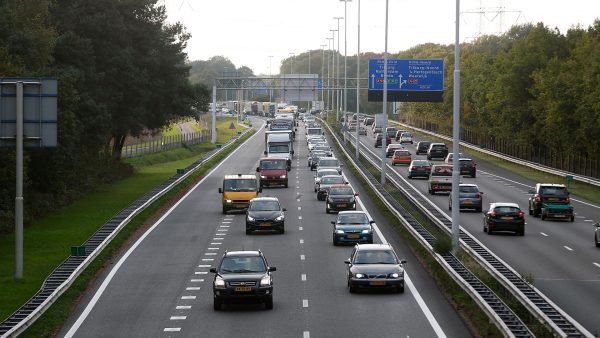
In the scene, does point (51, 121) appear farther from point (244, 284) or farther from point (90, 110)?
point (90, 110)

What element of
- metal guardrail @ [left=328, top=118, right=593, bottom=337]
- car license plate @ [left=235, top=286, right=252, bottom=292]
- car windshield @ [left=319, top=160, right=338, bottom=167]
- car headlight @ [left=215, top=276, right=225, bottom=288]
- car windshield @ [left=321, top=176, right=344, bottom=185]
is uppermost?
car windshield @ [left=319, top=160, right=338, bottom=167]

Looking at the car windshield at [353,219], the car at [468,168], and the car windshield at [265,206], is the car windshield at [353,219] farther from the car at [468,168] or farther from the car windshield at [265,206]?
the car at [468,168]

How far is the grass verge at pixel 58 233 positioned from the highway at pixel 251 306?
1.99 metres

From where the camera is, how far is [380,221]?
183 feet

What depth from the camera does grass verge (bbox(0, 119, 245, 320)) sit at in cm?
3488

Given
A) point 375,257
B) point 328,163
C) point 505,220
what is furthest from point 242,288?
point 328,163

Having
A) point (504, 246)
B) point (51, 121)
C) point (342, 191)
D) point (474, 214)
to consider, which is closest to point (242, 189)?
point (342, 191)

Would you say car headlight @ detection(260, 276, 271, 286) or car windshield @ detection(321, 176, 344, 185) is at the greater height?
car windshield @ detection(321, 176, 344, 185)

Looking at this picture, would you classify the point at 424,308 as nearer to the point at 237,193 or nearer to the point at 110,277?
the point at 110,277

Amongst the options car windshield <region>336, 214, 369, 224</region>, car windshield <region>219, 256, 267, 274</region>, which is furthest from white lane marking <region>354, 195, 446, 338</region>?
car windshield <region>336, 214, 369, 224</region>

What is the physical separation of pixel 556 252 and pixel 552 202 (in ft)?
50.2

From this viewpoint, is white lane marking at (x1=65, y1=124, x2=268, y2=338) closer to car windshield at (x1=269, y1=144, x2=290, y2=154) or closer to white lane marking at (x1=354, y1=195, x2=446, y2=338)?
Result: white lane marking at (x1=354, y1=195, x2=446, y2=338)

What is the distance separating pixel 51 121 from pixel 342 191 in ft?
85.6

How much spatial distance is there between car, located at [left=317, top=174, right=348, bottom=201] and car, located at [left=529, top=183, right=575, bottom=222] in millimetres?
12948
